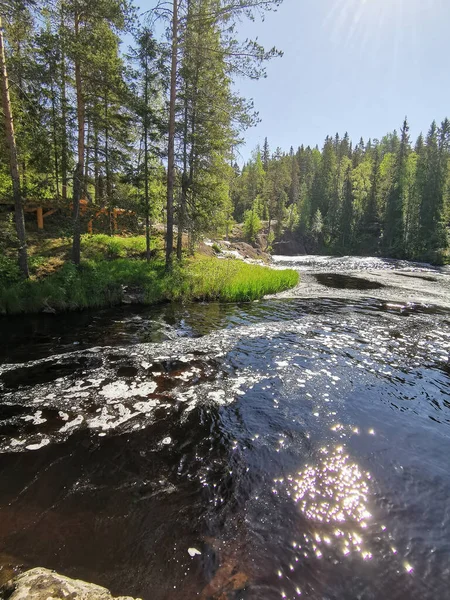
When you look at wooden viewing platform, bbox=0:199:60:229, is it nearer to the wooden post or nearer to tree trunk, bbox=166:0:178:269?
the wooden post

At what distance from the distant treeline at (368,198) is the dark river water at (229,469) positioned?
1335 inches

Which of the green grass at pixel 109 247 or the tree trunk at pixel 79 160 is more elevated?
the tree trunk at pixel 79 160

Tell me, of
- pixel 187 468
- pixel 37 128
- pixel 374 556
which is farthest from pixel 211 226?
pixel 374 556

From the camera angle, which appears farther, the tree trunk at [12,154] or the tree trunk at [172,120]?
the tree trunk at [172,120]

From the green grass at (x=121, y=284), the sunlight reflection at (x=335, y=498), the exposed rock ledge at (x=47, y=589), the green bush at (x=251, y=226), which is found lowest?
the sunlight reflection at (x=335, y=498)

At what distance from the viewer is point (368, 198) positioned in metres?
68.5

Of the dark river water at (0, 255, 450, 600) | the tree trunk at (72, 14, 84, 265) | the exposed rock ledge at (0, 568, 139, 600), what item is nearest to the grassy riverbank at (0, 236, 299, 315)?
the tree trunk at (72, 14, 84, 265)

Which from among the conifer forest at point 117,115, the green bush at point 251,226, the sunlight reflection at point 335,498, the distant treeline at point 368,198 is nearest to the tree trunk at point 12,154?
the conifer forest at point 117,115

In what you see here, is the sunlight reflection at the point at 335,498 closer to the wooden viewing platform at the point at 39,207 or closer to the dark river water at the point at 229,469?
the dark river water at the point at 229,469

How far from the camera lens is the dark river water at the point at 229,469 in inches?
125

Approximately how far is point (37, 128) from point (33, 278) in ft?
21.4

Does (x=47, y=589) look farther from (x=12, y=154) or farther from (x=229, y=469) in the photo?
(x=12, y=154)

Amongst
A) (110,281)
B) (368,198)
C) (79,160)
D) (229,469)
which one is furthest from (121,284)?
(368,198)

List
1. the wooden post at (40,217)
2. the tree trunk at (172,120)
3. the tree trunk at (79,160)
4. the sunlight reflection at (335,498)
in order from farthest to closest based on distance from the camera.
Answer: the wooden post at (40,217), the tree trunk at (172,120), the tree trunk at (79,160), the sunlight reflection at (335,498)
